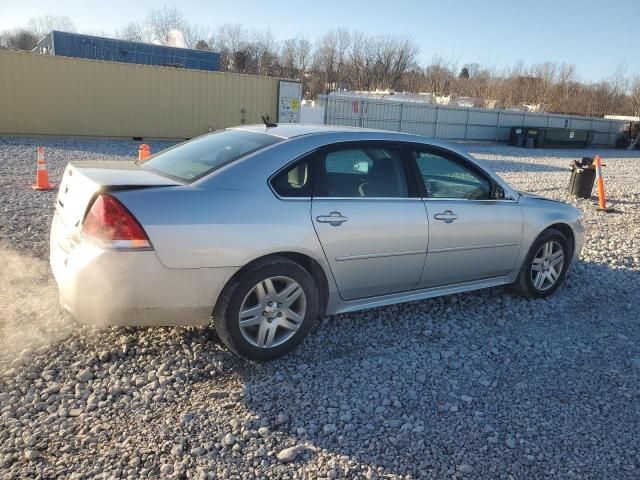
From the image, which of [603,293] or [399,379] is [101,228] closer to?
[399,379]

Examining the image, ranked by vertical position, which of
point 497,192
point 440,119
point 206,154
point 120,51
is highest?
point 120,51

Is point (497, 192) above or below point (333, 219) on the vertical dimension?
above

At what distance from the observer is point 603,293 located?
528cm

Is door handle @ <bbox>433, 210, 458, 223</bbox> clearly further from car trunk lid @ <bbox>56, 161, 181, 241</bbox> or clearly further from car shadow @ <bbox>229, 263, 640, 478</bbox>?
car trunk lid @ <bbox>56, 161, 181, 241</bbox>

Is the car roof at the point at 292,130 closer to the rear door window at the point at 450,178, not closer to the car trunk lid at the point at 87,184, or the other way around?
the rear door window at the point at 450,178

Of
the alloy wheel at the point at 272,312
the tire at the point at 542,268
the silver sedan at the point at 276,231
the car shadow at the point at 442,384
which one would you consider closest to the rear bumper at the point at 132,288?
the silver sedan at the point at 276,231

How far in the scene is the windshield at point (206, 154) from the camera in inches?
136

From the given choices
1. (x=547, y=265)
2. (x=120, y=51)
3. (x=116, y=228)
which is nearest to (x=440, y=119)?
(x=120, y=51)

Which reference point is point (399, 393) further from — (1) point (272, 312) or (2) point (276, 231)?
(2) point (276, 231)

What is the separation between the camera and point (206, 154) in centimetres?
373

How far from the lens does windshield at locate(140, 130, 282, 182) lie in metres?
3.46

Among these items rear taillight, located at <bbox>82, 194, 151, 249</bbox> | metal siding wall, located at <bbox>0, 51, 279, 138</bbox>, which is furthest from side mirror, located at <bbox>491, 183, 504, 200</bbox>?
metal siding wall, located at <bbox>0, 51, 279, 138</bbox>

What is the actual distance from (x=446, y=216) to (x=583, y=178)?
28.0 ft

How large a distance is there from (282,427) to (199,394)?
57 centimetres
